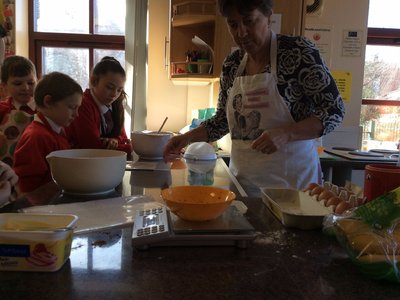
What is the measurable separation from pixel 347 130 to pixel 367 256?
288cm

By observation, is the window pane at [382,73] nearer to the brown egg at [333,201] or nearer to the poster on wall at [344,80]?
the poster on wall at [344,80]

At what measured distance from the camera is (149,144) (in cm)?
173

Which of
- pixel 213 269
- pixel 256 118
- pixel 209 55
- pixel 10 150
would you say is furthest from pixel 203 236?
pixel 209 55

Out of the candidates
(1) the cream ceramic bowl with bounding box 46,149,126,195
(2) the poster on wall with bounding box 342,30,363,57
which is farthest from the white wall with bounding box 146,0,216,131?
(1) the cream ceramic bowl with bounding box 46,149,126,195

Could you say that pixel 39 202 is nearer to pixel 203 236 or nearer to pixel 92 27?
pixel 203 236

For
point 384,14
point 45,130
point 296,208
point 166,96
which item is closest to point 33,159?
point 45,130

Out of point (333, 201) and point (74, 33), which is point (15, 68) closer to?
point (74, 33)

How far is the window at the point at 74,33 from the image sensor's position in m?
3.35

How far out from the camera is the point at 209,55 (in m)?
2.73

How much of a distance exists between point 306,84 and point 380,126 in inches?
106

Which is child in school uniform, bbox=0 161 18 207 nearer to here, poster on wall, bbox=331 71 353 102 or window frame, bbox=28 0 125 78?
window frame, bbox=28 0 125 78

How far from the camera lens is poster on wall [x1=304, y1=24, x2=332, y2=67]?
130 inches

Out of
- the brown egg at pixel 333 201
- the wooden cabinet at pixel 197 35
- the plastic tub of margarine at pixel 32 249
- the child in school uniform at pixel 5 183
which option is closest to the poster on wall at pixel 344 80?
the wooden cabinet at pixel 197 35

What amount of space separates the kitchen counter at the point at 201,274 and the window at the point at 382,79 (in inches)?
127
